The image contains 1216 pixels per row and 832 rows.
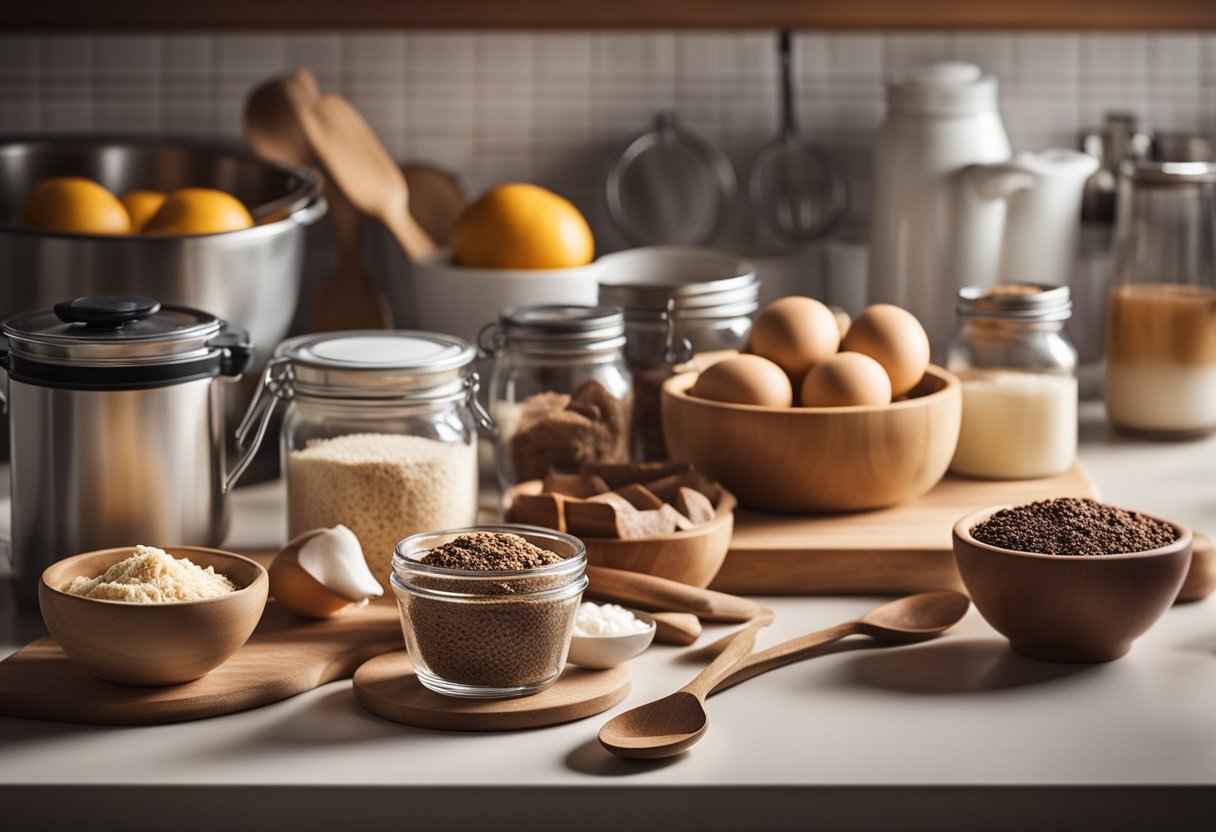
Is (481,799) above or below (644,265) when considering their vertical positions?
below

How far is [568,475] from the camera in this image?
1179 mm

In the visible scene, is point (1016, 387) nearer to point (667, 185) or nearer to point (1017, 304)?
point (1017, 304)

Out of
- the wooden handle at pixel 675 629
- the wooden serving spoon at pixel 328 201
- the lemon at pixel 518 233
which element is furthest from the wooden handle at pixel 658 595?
the wooden serving spoon at pixel 328 201

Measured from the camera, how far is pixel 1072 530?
94 cm

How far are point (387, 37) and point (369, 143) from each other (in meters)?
0.19

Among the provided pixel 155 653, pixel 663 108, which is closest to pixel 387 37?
pixel 663 108

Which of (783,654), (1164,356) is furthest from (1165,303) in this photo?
(783,654)

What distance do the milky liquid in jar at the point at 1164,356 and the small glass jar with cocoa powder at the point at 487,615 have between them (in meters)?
0.79

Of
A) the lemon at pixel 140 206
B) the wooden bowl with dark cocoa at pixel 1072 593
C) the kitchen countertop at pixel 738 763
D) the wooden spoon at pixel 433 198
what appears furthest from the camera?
the wooden spoon at pixel 433 198

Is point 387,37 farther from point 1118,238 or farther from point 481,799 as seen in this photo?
point 481,799

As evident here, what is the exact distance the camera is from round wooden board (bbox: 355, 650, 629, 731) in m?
0.87

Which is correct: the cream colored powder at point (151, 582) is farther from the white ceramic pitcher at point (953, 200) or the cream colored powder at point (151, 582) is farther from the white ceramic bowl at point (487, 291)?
the white ceramic pitcher at point (953, 200)

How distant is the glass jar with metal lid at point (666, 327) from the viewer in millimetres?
1331

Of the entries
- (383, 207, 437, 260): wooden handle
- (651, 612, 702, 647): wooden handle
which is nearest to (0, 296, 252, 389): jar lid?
(651, 612, 702, 647): wooden handle
